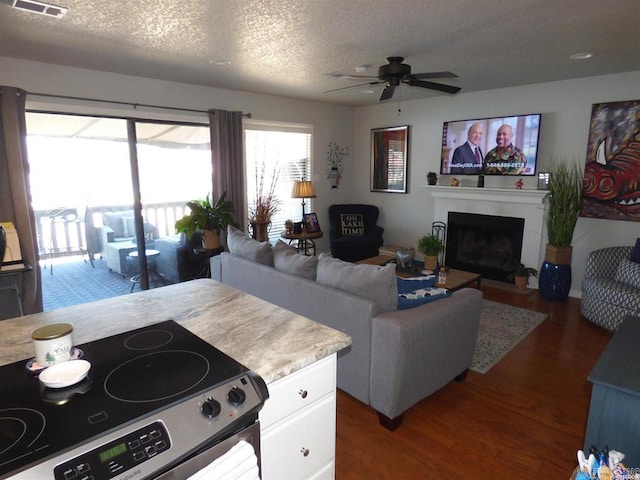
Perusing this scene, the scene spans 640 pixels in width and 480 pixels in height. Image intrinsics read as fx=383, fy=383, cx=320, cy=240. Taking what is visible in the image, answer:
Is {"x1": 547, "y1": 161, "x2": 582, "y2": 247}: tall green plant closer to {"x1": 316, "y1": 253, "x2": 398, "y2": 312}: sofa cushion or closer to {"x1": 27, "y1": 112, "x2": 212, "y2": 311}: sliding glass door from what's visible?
{"x1": 316, "y1": 253, "x2": 398, "y2": 312}: sofa cushion

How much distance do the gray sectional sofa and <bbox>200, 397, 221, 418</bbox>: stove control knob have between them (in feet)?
4.31

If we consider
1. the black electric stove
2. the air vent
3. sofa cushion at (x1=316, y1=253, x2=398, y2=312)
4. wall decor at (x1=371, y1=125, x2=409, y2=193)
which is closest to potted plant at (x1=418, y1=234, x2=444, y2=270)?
wall decor at (x1=371, y1=125, x2=409, y2=193)

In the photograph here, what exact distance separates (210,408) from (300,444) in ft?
1.84

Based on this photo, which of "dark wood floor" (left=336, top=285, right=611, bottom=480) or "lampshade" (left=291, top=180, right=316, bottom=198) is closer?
"dark wood floor" (left=336, top=285, right=611, bottom=480)

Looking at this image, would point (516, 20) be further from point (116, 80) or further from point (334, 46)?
point (116, 80)

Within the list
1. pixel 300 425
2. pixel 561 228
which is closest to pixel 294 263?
pixel 300 425

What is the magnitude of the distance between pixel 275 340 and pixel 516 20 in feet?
8.88

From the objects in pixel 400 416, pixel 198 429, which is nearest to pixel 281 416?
pixel 198 429

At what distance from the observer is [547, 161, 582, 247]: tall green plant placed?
14.0ft

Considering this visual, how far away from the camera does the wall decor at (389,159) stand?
607cm

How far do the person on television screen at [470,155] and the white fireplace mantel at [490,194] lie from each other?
0.88 ft

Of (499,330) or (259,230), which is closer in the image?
(499,330)

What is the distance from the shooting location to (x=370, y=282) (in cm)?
230

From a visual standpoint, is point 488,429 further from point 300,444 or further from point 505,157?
point 505,157
